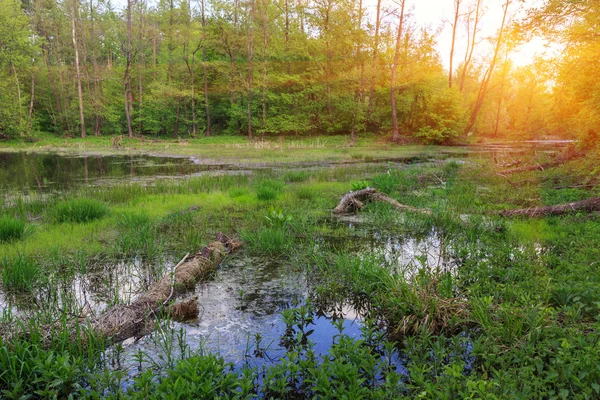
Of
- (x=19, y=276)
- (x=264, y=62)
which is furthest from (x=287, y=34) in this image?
(x=19, y=276)

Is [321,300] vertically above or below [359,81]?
below

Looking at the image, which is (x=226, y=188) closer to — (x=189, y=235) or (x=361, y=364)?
(x=189, y=235)

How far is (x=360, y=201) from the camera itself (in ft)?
32.4

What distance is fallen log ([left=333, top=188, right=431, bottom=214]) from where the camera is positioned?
9.21m

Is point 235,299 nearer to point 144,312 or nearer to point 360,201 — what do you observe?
point 144,312

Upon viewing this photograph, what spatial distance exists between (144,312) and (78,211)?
5112 millimetres

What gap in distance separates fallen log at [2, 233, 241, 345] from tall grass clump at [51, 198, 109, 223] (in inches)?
152

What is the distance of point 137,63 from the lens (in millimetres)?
44938

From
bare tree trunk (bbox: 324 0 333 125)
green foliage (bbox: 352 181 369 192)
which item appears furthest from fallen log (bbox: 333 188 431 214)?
bare tree trunk (bbox: 324 0 333 125)

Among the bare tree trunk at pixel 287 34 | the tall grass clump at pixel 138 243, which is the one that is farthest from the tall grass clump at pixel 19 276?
the bare tree trunk at pixel 287 34

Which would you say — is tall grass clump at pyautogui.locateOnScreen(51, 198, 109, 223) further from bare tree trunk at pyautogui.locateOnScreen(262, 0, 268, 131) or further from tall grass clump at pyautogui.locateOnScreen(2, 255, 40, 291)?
bare tree trunk at pyautogui.locateOnScreen(262, 0, 268, 131)

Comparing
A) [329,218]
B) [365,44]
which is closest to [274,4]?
[365,44]

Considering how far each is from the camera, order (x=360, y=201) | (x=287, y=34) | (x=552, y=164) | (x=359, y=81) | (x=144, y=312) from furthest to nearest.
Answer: (x=287, y=34)
(x=359, y=81)
(x=552, y=164)
(x=360, y=201)
(x=144, y=312)

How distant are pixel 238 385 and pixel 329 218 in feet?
19.8
